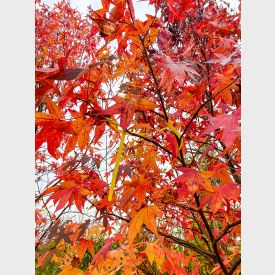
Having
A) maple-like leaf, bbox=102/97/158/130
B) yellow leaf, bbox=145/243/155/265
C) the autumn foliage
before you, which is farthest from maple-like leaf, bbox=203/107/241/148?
yellow leaf, bbox=145/243/155/265

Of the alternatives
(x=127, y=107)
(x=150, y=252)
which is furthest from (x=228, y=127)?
(x=150, y=252)

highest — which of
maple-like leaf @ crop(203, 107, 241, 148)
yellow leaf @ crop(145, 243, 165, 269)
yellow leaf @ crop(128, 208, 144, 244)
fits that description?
maple-like leaf @ crop(203, 107, 241, 148)

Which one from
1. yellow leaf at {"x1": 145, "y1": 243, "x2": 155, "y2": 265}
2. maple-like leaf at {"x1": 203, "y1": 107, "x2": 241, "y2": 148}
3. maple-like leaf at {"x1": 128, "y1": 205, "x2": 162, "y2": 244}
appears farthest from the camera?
yellow leaf at {"x1": 145, "y1": 243, "x2": 155, "y2": 265}

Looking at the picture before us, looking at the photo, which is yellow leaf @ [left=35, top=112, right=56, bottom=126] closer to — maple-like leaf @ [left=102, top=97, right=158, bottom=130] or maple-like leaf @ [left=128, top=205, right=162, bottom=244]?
maple-like leaf @ [left=102, top=97, right=158, bottom=130]

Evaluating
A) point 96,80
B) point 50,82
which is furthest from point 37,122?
point 96,80

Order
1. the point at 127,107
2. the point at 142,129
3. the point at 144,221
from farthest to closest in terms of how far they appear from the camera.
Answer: the point at 142,129, the point at 144,221, the point at 127,107

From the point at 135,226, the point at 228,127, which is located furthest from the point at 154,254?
the point at 228,127

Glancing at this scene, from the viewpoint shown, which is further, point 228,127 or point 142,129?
point 142,129

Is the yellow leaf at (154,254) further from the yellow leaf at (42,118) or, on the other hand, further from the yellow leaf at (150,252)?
the yellow leaf at (42,118)

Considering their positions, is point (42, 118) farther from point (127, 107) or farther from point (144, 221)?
point (144, 221)

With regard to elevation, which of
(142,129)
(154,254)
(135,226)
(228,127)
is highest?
(142,129)

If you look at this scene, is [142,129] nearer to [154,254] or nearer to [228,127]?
[154,254]

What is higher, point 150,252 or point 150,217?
point 150,217

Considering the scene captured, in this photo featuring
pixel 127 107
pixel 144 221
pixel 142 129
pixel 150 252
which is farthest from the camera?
pixel 142 129
